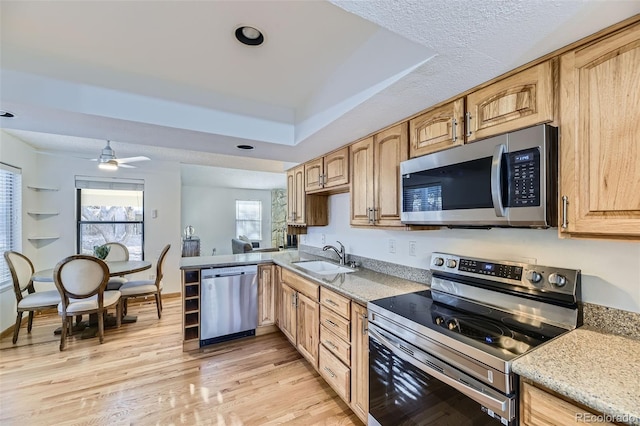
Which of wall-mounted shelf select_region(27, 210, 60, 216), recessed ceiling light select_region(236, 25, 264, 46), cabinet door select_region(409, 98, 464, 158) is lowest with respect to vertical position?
wall-mounted shelf select_region(27, 210, 60, 216)

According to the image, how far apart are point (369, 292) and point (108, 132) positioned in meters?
2.36

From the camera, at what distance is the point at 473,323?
137cm

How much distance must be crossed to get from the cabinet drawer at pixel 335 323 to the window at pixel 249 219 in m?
6.96

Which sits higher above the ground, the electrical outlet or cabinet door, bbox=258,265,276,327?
the electrical outlet

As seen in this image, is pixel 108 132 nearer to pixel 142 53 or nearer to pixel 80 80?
pixel 80 80

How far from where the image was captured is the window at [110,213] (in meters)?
4.34

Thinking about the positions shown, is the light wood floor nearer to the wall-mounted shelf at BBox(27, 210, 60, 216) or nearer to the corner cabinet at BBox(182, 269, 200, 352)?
the corner cabinet at BBox(182, 269, 200, 352)

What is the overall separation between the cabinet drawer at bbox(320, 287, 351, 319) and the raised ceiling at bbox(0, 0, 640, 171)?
48.6 inches

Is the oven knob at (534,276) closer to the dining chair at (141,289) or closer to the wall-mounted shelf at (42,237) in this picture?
the dining chair at (141,289)

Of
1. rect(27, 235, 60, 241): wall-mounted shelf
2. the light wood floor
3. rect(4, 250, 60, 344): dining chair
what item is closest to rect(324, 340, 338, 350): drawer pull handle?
the light wood floor

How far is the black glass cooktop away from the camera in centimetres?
113

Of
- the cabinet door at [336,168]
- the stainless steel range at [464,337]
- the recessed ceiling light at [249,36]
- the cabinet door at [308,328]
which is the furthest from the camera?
the cabinet door at [336,168]

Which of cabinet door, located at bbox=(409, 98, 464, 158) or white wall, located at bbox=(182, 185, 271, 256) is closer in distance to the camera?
cabinet door, located at bbox=(409, 98, 464, 158)

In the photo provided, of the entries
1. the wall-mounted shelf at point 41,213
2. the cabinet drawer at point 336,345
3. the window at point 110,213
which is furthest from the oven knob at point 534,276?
the wall-mounted shelf at point 41,213
